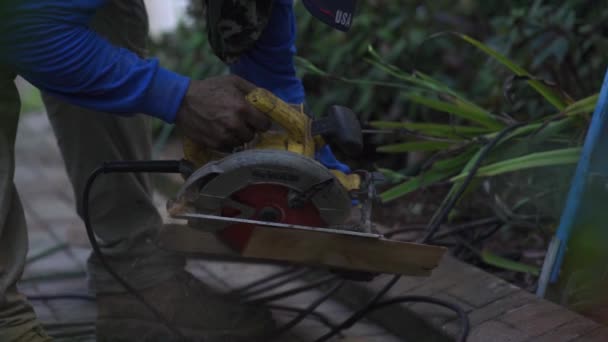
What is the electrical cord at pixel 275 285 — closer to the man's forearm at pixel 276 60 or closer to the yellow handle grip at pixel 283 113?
the man's forearm at pixel 276 60

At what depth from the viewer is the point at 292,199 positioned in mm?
1826

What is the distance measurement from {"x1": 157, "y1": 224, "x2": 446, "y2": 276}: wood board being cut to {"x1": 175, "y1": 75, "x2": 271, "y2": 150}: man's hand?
24 centimetres

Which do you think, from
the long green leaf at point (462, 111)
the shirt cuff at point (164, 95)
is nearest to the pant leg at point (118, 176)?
the shirt cuff at point (164, 95)

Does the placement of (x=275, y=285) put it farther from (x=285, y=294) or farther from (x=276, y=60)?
(x=276, y=60)

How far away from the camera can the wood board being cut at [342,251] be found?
1.85 meters

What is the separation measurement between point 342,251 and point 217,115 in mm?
459

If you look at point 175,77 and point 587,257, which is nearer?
point 175,77

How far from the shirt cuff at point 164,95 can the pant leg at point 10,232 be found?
1.22ft

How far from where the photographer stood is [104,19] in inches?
88.2

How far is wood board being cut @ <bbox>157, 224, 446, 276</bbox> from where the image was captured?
1.85m

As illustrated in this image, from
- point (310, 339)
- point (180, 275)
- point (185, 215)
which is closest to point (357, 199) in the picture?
point (185, 215)

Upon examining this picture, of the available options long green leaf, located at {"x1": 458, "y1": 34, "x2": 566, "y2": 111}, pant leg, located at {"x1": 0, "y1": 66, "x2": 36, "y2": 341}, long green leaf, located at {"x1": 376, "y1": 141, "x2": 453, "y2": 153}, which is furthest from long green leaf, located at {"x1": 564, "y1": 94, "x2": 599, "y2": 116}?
pant leg, located at {"x1": 0, "y1": 66, "x2": 36, "y2": 341}

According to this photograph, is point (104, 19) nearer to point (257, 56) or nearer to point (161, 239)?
point (257, 56)

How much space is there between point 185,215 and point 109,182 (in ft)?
2.14
